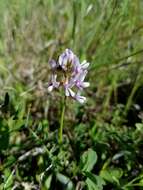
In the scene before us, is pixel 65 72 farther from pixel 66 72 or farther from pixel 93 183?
pixel 93 183

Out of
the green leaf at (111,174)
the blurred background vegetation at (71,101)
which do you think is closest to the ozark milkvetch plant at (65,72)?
the blurred background vegetation at (71,101)

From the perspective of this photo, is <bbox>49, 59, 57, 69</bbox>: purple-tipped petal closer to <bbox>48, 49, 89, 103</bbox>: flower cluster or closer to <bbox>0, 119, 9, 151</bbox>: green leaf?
<bbox>48, 49, 89, 103</bbox>: flower cluster

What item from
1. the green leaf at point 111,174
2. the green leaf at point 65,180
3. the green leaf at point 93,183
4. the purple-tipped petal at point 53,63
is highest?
the purple-tipped petal at point 53,63

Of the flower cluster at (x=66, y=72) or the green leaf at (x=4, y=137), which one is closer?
the flower cluster at (x=66, y=72)

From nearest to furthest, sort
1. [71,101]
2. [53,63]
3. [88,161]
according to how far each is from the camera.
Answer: [53,63] < [88,161] < [71,101]

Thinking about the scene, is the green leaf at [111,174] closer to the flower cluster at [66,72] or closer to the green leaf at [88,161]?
the green leaf at [88,161]

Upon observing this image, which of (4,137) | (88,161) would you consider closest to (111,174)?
(88,161)

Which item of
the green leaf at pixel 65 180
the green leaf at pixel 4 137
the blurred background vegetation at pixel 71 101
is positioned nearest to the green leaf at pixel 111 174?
the blurred background vegetation at pixel 71 101

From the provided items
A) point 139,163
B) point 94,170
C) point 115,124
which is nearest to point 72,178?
point 94,170

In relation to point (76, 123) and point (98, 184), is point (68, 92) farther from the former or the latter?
point (76, 123)

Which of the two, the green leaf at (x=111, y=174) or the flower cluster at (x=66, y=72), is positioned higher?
the flower cluster at (x=66, y=72)
